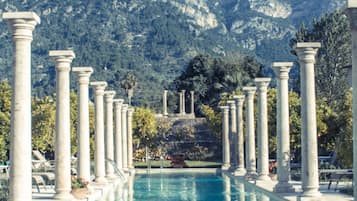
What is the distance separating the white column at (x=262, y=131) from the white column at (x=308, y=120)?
11407 millimetres

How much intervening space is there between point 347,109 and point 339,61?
124 feet

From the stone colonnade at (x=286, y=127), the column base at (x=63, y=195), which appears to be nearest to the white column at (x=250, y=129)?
the stone colonnade at (x=286, y=127)

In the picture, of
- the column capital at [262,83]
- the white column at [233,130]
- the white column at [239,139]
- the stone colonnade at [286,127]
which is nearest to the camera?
the stone colonnade at [286,127]

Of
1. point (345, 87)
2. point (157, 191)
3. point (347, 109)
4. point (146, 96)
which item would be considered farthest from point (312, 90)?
point (146, 96)

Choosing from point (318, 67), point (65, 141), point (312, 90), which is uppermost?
point (318, 67)

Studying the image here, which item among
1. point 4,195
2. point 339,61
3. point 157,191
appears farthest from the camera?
point 339,61

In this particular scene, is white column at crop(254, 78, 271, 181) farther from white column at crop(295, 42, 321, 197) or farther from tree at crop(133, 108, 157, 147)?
tree at crop(133, 108, 157, 147)

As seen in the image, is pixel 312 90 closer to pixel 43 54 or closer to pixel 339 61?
pixel 339 61

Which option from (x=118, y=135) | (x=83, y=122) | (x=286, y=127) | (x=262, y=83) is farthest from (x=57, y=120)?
(x=118, y=135)

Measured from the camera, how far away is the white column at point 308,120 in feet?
81.9

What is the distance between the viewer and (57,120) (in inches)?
1046

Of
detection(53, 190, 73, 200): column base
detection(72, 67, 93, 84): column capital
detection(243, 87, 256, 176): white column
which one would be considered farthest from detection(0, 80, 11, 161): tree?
detection(53, 190, 73, 200): column base

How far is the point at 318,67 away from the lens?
81.7 metres

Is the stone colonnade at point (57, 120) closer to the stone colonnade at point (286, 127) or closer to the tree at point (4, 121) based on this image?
the stone colonnade at point (286, 127)
